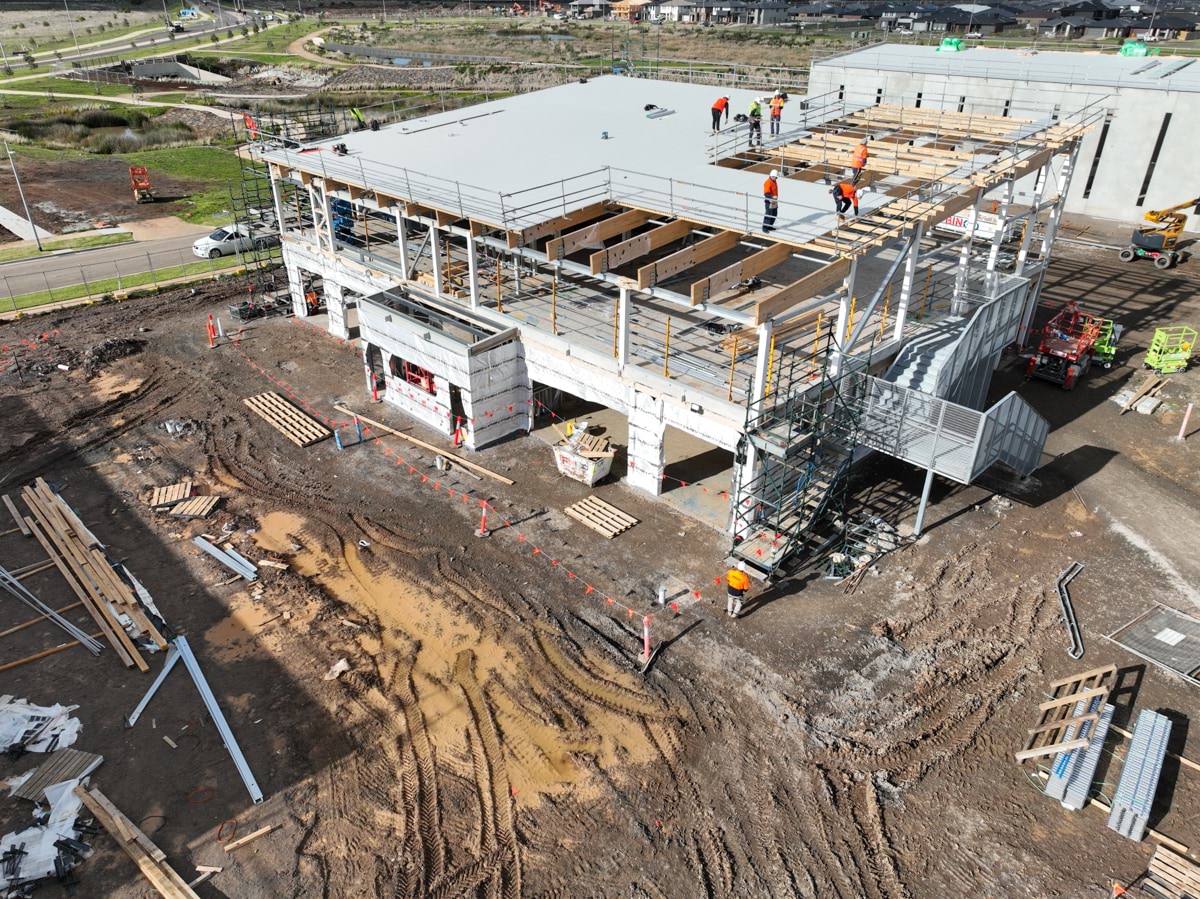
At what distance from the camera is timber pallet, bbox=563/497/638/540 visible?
19891 mm

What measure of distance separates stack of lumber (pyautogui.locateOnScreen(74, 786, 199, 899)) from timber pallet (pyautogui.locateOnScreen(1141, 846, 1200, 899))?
46.1 feet

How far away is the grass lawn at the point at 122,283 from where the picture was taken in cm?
3422

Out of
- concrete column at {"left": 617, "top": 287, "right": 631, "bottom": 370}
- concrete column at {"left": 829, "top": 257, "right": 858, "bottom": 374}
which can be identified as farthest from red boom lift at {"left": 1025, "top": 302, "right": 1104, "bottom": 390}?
concrete column at {"left": 617, "top": 287, "right": 631, "bottom": 370}

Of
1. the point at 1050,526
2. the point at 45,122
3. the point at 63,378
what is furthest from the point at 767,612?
the point at 45,122

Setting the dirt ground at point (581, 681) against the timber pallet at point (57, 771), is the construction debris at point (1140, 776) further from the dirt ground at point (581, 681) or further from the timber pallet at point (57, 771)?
the timber pallet at point (57, 771)

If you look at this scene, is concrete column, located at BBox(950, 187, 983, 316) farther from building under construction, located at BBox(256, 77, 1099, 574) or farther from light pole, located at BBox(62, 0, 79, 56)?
light pole, located at BBox(62, 0, 79, 56)

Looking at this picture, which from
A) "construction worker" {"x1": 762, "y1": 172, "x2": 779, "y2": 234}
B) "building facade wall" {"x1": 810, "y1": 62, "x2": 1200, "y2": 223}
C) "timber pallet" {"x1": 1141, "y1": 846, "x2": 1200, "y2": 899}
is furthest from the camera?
"building facade wall" {"x1": 810, "y1": 62, "x2": 1200, "y2": 223}

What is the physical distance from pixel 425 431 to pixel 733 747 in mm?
13622

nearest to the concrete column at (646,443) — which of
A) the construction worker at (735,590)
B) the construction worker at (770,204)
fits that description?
the construction worker at (735,590)

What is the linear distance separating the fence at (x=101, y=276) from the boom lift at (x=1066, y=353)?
30919mm

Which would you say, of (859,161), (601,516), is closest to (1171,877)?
(601,516)

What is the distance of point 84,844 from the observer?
12898mm

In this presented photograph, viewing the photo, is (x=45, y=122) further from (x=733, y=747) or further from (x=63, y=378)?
(x=733, y=747)

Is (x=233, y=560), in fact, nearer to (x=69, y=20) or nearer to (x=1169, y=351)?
(x=1169, y=351)
